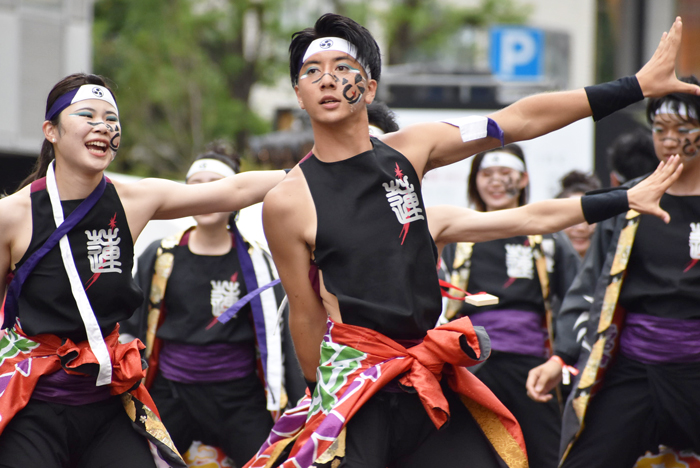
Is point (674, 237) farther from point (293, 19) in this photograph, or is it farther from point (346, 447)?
point (293, 19)

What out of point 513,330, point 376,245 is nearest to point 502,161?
point 513,330

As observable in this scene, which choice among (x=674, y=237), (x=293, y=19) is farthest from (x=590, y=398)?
(x=293, y=19)

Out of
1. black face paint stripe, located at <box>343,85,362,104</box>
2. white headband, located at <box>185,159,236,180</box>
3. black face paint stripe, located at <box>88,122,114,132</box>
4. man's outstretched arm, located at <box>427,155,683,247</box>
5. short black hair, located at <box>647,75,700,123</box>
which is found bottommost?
man's outstretched arm, located at <box>427,155,683,247</box>

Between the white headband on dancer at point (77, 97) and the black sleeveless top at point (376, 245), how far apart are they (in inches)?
35.2

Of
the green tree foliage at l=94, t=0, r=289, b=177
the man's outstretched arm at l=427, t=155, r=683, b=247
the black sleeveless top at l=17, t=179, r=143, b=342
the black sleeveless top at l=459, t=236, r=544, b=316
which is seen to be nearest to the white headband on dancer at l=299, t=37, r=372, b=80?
the man's outstretched arm at l=427, t=155, r=683, b=247

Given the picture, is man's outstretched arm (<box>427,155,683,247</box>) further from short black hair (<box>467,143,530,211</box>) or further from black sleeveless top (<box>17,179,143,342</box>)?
short black hair (<box>467,143,530,211</box>)

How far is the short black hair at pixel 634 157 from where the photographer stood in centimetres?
610

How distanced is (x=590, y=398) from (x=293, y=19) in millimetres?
20720

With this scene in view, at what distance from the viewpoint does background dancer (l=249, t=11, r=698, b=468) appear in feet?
9.49

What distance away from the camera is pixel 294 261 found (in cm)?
301

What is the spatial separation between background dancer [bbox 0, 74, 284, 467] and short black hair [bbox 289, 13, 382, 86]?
2.46 ft

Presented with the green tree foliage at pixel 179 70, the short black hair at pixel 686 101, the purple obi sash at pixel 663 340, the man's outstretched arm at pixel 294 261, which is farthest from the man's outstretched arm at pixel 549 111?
the green tree foliage at pixel 179 70

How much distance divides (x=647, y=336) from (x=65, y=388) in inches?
96.7

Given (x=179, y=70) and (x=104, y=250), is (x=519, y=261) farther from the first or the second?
(x=179, y=70)
